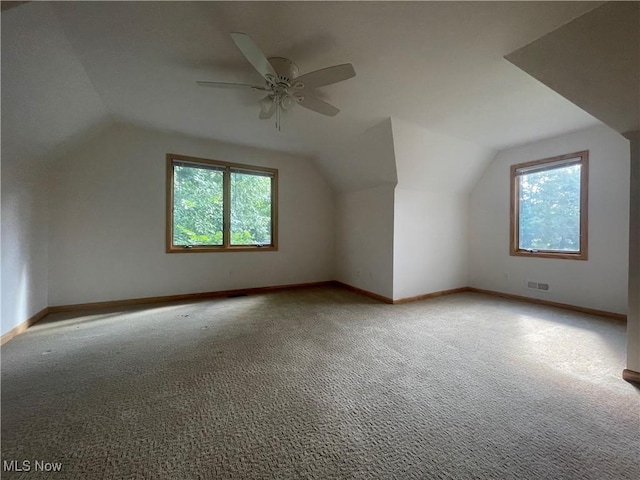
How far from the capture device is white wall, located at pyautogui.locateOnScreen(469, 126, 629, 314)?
3062 millimetres

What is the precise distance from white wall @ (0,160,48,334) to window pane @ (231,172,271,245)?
234cm

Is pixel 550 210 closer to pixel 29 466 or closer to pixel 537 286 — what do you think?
pixel 537 286

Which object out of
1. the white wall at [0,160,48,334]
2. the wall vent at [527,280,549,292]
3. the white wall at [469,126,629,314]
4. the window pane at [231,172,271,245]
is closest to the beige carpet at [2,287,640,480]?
the white wall at [0,160,48,334]

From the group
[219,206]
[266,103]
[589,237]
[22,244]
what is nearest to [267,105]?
[266,103]

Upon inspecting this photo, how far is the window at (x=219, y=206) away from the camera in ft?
12.8

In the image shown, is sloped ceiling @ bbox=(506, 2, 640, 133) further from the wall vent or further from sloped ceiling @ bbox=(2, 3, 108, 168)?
sloped ceiling @ bbox=(2, 3, 108, 168)

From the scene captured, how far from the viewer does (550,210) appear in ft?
12.0

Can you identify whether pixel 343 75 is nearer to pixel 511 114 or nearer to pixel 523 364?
pixel 511 114

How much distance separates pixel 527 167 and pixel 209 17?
4.73 meters

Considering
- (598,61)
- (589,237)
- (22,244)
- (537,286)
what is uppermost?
(598,61)

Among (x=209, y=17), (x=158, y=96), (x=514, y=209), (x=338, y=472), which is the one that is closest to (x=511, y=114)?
(x=514, y=209)

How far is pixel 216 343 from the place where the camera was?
7.72 ft

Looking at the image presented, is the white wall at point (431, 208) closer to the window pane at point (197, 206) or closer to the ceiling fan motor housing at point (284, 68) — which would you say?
the ceiling fan motor housing at point (284, 68)

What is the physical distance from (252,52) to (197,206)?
9.91ft
